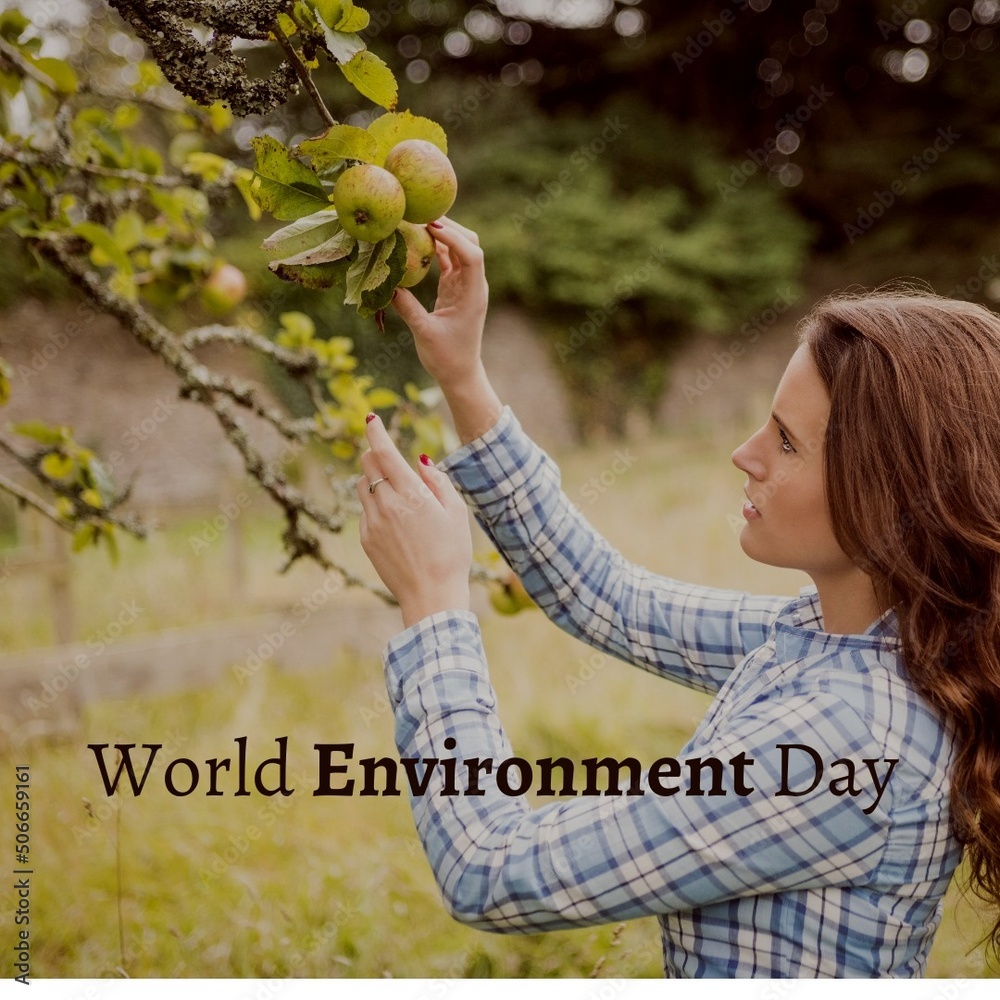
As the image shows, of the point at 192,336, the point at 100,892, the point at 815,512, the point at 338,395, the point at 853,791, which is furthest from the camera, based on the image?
the point at 100,892

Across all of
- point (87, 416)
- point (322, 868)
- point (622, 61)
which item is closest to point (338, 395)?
point (322, 868)

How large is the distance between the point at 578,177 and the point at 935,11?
3.73 m

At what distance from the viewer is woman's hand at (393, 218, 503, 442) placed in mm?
896

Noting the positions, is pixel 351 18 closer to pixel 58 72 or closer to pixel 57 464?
pixel 58 72

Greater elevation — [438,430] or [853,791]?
[438,430]

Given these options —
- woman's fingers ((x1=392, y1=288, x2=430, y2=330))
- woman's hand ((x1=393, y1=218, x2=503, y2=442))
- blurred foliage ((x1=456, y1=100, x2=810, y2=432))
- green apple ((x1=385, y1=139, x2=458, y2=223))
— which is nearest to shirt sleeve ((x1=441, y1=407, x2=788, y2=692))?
woman's hand ((x1=393, y1=218, x2=503, y2=442))

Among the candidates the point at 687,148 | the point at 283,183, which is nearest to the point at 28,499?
the point at 283,183

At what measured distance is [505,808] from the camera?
0.74 m

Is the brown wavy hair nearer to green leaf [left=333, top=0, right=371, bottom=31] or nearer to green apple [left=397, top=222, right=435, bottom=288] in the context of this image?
green apple [left=397, top=222, right=435, bottom=288]

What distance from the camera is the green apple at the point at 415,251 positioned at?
0.73m

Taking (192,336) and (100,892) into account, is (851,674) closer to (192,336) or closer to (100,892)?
(192,336)

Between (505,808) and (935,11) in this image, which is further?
(935,11)

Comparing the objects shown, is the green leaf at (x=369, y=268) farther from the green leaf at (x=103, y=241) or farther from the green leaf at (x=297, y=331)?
the green leaf at (x=297, y=331)

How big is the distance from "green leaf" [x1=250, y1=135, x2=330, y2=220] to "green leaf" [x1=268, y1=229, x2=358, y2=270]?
0.15 ft
